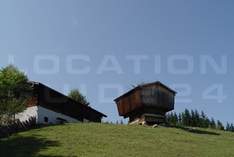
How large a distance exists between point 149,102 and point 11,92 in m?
22.9

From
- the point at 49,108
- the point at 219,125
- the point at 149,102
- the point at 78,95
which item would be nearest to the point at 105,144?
the point at 49,108

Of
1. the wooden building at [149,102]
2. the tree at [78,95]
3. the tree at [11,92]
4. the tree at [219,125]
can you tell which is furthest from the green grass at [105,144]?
the tree at [219,125]

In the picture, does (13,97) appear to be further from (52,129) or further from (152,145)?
(152,145)

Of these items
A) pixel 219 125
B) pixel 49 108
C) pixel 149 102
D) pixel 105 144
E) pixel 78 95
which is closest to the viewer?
pixel 105 144

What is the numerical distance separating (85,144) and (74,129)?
9.07m

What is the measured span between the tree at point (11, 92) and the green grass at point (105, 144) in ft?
21.4

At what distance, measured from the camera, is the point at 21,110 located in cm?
5478

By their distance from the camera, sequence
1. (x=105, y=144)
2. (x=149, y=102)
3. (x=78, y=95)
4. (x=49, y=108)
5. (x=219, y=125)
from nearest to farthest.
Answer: (x=105, y=144) < (x=49, y=108) < (x=149, y=102) < (x=78, y=95) < (x=219, y=125)

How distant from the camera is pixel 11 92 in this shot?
182ft

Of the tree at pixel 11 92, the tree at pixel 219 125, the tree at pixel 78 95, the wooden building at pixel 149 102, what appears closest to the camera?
the tree at pixel 11 92

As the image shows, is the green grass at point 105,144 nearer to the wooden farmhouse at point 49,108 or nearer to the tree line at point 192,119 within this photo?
the wooden farmhouse at point 49,108

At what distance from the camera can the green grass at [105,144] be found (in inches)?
1452

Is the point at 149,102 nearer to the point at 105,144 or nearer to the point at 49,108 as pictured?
the point at 49,108

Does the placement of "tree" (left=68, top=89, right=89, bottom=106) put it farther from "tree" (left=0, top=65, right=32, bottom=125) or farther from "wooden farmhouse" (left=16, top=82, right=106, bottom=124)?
"tree" (left=0, top=65, right=32, bottom=125)
